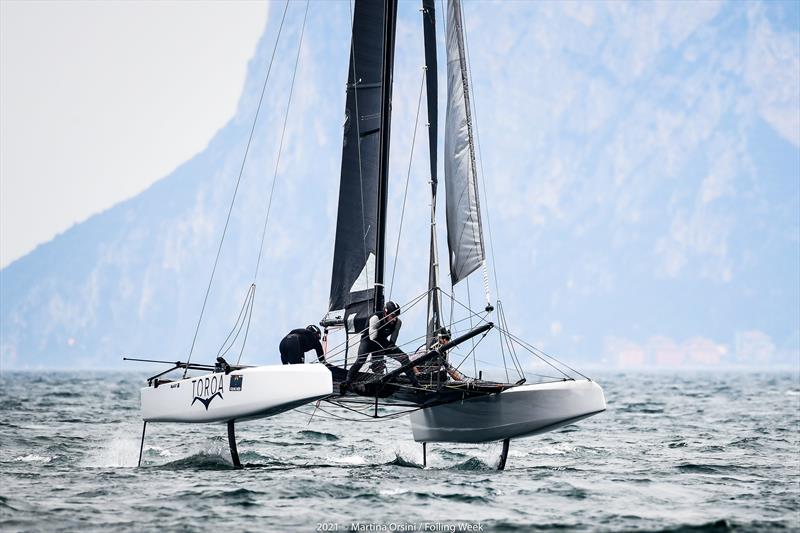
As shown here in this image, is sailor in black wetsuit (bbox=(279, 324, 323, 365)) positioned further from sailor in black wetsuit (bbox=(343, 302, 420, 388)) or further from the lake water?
the lake water

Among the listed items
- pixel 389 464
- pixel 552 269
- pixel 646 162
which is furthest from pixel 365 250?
pixel 646 162

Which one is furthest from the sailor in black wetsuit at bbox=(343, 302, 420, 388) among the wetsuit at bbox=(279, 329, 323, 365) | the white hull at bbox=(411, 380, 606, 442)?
the white hull at bbox=(411, 380, 606, 442)

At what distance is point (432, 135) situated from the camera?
57.7 feet

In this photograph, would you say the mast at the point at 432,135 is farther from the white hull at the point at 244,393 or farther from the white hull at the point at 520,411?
the white hull at the point at 244,393

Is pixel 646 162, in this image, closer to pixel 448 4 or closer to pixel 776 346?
pixel 776 346

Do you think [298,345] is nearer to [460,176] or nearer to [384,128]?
[460,176]

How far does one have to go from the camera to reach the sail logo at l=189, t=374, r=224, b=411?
49.7ft

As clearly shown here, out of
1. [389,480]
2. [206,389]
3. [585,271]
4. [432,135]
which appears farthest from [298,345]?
[585,271]

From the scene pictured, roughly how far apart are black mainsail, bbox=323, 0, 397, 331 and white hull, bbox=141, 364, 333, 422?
252 cm

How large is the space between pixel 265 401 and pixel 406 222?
17778 cm

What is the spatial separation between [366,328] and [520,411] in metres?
2.52

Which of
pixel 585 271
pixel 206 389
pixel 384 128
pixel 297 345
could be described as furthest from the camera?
pixel 585 271

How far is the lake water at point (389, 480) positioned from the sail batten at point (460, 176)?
2875mm

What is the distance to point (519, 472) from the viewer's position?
1557 centimetres
